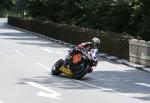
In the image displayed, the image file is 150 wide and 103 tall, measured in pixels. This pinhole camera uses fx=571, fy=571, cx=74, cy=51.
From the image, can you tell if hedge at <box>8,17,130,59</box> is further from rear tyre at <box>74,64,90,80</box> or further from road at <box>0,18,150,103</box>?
rear tyre at <box>74,64,90,80</box>

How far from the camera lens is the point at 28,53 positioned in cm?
3011

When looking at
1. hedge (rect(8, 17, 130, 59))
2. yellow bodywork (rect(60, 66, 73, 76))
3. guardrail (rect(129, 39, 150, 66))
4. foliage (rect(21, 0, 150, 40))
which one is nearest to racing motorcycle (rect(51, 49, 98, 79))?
yellow bodywork (rect(60, 66, 73, 76))

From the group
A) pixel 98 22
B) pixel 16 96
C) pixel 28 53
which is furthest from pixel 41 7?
pixel 16 96

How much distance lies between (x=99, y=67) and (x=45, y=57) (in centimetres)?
408

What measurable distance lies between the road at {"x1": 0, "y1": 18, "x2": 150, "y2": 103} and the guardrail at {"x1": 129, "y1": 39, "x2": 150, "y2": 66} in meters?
0.91

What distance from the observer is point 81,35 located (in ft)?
121

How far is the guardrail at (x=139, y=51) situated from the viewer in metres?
26.0

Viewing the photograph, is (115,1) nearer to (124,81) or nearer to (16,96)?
(124,81)

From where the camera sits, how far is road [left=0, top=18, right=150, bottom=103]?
1422cm

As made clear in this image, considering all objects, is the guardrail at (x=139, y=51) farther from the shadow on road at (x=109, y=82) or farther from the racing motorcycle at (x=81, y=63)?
the racing motorcycle at (x=81, y=63)

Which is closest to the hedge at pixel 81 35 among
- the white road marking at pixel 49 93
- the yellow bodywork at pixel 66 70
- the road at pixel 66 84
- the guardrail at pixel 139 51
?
the guardrail at pixel 139 51

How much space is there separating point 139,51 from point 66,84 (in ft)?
33.2

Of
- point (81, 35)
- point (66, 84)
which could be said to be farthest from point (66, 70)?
point (81, 35)

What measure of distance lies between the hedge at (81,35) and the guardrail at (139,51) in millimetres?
792
